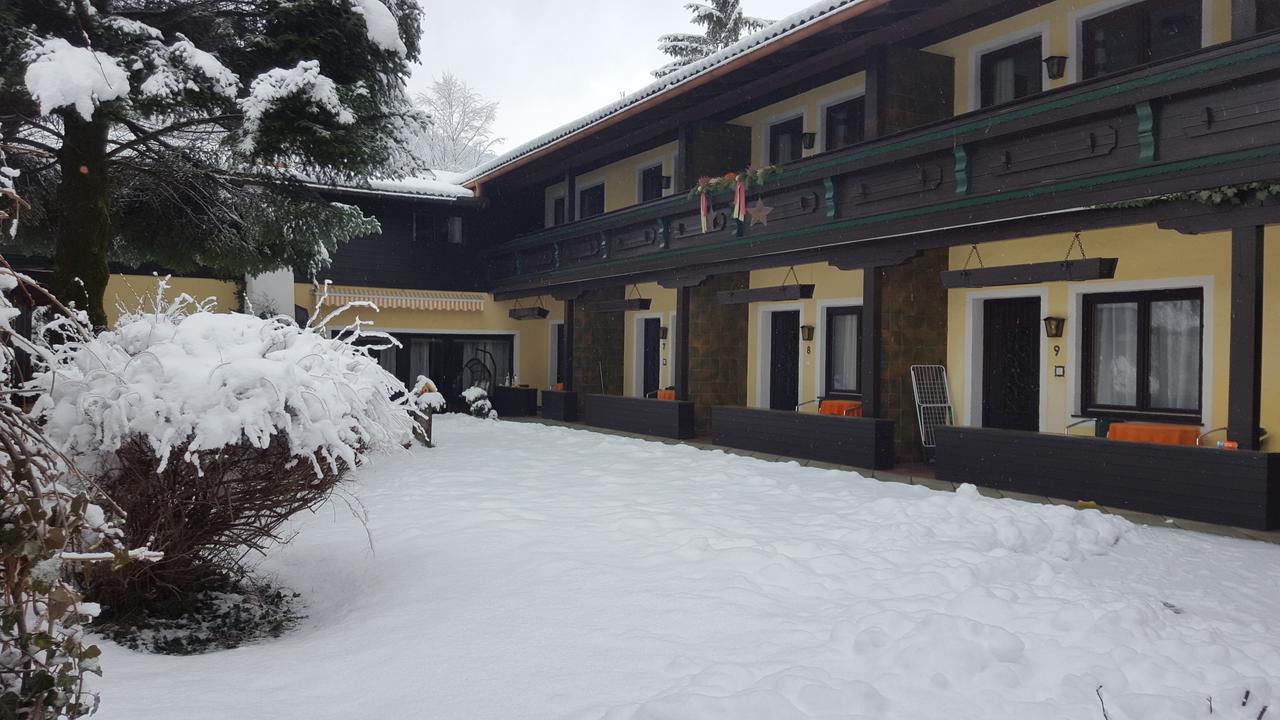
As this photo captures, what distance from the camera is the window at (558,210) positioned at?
20.4m

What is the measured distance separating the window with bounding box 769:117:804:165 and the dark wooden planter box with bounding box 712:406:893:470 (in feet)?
14.0

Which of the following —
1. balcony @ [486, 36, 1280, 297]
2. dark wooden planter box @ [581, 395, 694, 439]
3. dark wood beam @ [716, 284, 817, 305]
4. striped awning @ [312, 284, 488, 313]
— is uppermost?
balcony @ [486, 36, 1280, 297]

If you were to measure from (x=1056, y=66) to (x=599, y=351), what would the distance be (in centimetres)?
1126

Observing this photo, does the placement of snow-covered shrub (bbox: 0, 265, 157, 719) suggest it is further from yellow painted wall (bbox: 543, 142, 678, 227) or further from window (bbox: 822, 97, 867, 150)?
yellow painted wall (bbox: 543, 142, 678, 227)

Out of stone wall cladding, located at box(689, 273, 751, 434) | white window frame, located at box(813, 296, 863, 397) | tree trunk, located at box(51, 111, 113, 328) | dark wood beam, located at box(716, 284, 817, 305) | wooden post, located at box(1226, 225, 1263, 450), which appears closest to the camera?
wooden post, located at box(1226, 225, 1263, 450)

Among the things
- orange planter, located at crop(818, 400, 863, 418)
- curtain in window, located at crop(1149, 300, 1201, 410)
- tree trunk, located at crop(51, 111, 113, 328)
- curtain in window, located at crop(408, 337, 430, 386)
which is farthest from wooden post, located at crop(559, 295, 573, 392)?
curtain in window, located at crop(1149, 300, 1201, 410)

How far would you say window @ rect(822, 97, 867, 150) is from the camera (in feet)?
41.4

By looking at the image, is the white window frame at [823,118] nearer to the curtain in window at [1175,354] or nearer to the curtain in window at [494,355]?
the curtain in window at [1175,354]

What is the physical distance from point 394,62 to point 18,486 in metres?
7.88

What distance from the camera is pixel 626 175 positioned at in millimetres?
17922

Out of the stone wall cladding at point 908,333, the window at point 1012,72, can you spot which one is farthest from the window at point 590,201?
the window at point 1012,72

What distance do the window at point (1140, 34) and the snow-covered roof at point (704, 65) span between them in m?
2.81

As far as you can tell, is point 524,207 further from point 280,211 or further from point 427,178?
point 280,211

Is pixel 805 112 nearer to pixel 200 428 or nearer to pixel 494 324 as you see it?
pixel 494 324
